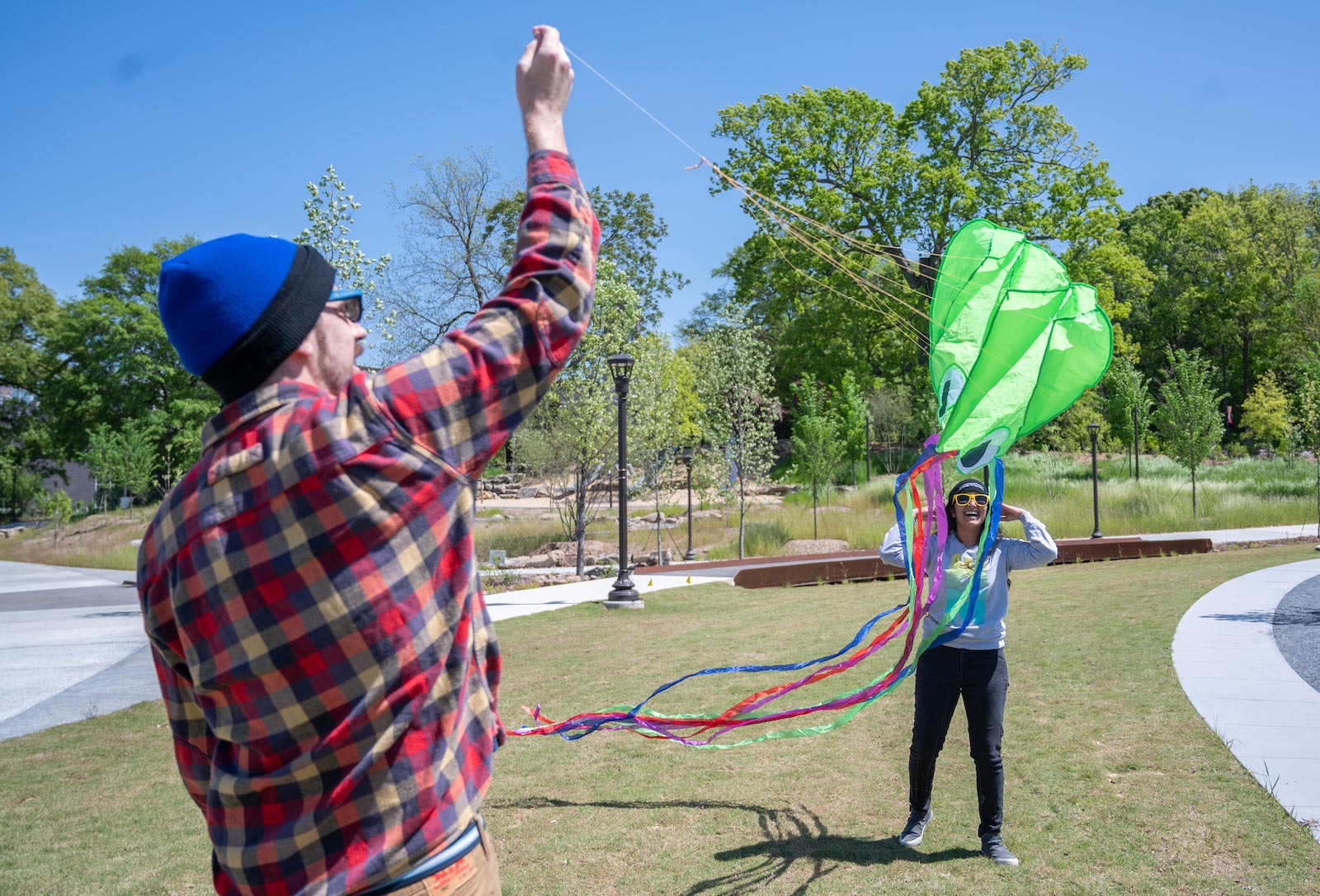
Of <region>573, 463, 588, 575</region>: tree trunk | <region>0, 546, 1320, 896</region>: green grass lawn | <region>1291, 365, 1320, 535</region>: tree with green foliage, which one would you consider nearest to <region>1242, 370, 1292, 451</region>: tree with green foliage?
<region>1291, 365, 1320, 535</region>: tree with green foliage

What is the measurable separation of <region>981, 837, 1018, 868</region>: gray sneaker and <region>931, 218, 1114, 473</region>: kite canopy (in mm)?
1967

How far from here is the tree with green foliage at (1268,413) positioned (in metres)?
41.6

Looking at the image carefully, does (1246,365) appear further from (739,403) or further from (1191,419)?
(739,403)

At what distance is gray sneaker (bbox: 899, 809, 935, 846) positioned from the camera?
17.1ft

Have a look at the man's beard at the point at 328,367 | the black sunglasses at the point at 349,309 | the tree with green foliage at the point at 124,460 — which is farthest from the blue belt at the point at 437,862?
the tree with green foliage at the point at 124,460

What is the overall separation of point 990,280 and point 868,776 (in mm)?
3368

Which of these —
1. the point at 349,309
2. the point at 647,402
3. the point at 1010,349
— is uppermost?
the point at 647,402

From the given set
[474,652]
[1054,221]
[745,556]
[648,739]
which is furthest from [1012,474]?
[474,652]

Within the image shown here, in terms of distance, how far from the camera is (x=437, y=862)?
1549 mm

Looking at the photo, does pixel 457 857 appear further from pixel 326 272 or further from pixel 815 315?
pixel 815 315

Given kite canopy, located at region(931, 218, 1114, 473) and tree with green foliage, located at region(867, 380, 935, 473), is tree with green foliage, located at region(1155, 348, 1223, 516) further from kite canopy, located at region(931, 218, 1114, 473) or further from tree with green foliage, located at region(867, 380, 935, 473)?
kite canopy, located at region(931, 218, 1114, 473)

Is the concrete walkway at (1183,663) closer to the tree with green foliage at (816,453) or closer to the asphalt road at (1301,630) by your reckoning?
the asphalt road at (1301,630)

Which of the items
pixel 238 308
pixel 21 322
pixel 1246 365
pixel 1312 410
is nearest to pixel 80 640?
pixel 238 308

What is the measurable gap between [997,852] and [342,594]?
15.1ft
